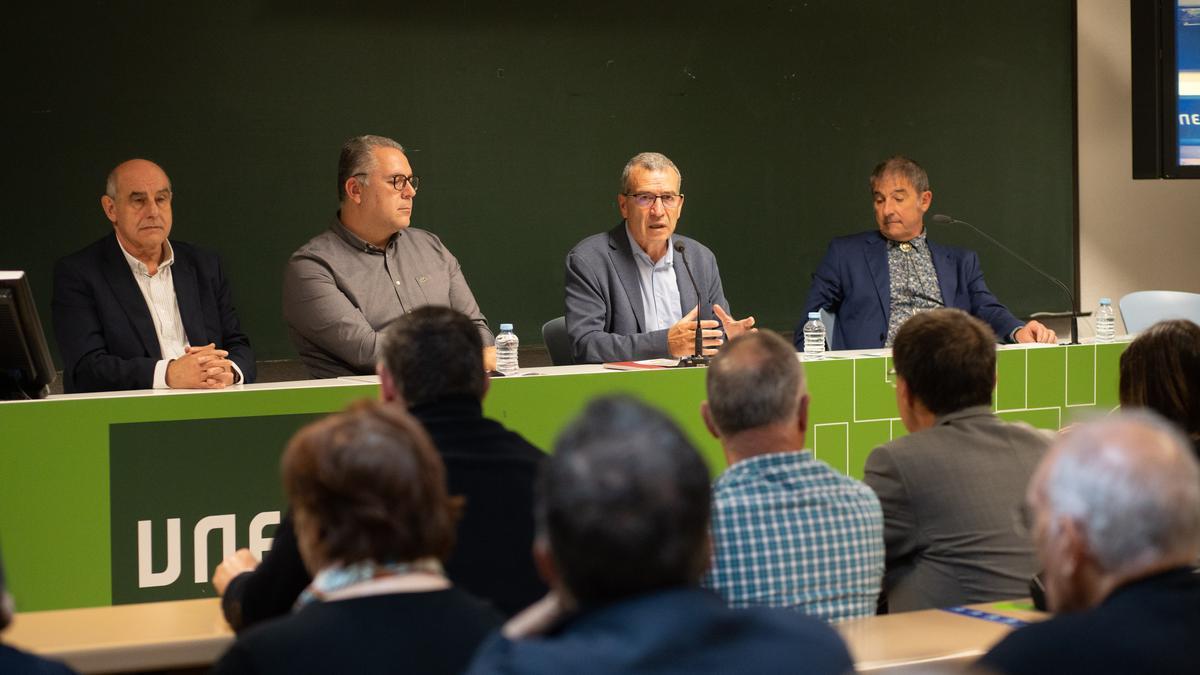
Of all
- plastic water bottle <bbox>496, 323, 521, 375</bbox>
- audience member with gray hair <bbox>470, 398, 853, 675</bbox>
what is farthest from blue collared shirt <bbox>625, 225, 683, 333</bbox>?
audience member with gray hair <bbox>470, 398, 853, 675</bbox>

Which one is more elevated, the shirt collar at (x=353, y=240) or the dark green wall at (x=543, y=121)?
the dark green wall at (x=543, y=121)

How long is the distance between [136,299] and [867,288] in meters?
2.61

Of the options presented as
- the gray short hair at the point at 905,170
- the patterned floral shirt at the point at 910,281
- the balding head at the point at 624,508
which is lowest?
the balding head at the point at 624,508

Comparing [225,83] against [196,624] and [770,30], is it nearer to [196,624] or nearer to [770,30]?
[770,30]

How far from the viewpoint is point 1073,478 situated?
1.38 m

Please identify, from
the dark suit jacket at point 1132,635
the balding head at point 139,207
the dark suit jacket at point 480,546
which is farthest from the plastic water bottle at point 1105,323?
the dark suit jacket at point 1132,635

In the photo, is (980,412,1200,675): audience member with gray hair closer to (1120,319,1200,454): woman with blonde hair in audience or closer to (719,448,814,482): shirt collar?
(719,448,814,482): shirt collar

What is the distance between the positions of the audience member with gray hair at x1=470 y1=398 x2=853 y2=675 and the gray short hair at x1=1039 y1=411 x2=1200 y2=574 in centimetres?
34

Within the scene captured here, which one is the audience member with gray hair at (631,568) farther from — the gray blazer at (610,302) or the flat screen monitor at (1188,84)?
the flat screen monitor at (1188,84)

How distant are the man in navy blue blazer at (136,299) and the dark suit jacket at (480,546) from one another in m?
1.75

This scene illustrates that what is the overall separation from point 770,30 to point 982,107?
45.2 inches

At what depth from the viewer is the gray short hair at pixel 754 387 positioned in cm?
232

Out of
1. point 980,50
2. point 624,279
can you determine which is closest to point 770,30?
point 980,50

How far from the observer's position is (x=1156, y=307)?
5.61 meters
